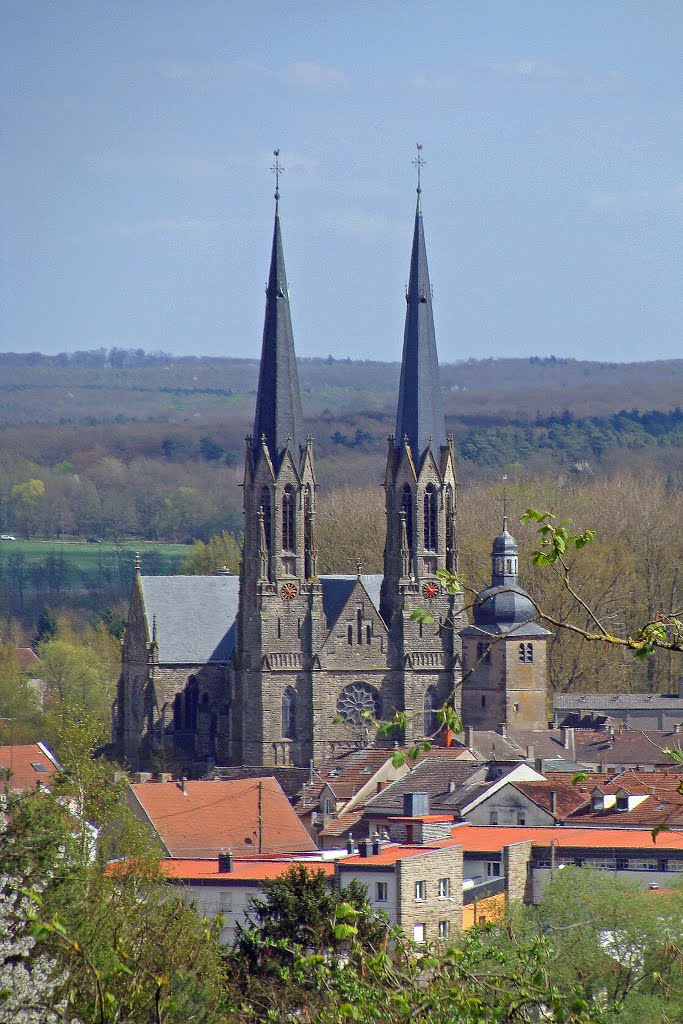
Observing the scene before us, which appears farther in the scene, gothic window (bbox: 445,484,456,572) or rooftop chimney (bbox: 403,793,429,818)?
gothic window (bbox: 445,484,456,572)

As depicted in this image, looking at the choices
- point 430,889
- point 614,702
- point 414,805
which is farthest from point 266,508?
point 430,889

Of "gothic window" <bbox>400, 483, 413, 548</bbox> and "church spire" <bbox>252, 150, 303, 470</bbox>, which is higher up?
"church spire" <bbox>252, 150, 303, 470</bbox>

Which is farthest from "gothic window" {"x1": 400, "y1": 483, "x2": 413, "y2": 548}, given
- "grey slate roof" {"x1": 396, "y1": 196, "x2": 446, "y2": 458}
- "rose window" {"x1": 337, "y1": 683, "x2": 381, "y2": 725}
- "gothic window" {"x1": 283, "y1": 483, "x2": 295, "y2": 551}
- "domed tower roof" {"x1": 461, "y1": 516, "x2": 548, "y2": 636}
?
"rose window" {"x1": 337, "y1": 683, "x2": 381, "y2": 725}

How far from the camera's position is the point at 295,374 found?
74.5 meters

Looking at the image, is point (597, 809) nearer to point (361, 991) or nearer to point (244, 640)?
point (244, 640)

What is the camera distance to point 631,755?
72.1 meters

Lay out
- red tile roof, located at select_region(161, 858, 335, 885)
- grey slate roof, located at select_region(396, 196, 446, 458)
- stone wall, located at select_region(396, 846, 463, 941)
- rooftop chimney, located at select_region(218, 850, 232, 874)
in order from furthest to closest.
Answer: grey slate roof, located at select_region(396, 196, 446, 458)
rooftop chimney, located at select_region(218, 850, 232, 874)
red tile roof, located at select_region(161, 858, 335, 885)
stone wall, located at select_region(396, 846, 463, 941)

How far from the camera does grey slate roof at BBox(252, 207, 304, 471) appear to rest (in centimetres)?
7319

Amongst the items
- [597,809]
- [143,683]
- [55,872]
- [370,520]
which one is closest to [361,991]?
[55,872]

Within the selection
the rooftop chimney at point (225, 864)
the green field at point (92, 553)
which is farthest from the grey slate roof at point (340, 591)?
the green field at point (92, 553)

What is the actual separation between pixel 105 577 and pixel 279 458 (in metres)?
77.5

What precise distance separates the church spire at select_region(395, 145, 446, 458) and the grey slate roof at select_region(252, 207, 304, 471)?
3.68m

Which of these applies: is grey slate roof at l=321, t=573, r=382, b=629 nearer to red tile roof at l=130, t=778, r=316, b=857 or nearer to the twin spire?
the twin spire

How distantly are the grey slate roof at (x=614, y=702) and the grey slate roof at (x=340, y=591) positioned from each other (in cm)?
1375
